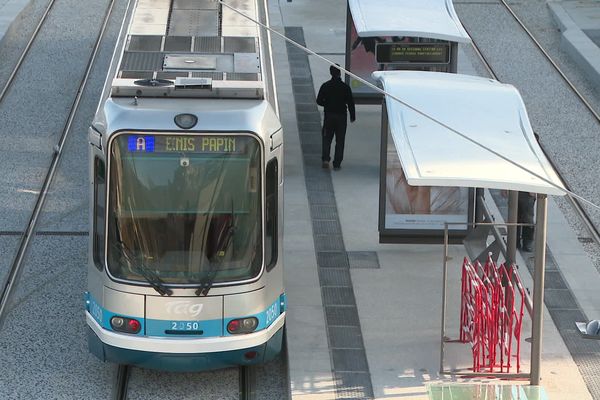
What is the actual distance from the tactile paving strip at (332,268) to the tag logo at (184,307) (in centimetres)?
142

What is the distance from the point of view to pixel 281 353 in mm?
12344

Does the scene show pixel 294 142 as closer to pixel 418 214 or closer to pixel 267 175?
pixel 418 214

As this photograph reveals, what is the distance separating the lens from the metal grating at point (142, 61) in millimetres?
12078

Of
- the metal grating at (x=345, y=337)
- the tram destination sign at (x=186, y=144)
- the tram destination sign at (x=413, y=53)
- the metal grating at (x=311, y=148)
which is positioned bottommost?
the metal grating at (x=311, y=148)

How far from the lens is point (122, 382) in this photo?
11695mm

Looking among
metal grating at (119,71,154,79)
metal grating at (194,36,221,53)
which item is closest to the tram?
metal grating at (119,71,154,79)

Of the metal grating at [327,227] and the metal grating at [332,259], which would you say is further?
the metal grating at [327,227]

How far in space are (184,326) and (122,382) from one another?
45.6 inches

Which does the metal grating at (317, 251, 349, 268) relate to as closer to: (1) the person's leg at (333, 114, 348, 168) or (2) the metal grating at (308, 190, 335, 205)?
(2) the metal grating at (308, 190, 335, 205)

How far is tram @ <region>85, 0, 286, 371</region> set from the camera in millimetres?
10695

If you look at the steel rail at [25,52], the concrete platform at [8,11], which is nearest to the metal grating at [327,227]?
the steel rail at [25,52]

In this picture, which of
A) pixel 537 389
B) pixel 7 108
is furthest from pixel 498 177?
pixel 7 108

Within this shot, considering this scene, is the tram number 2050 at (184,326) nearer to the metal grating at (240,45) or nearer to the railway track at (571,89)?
the metal grating at (240,45)

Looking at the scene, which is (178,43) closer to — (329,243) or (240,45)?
(240,45)
